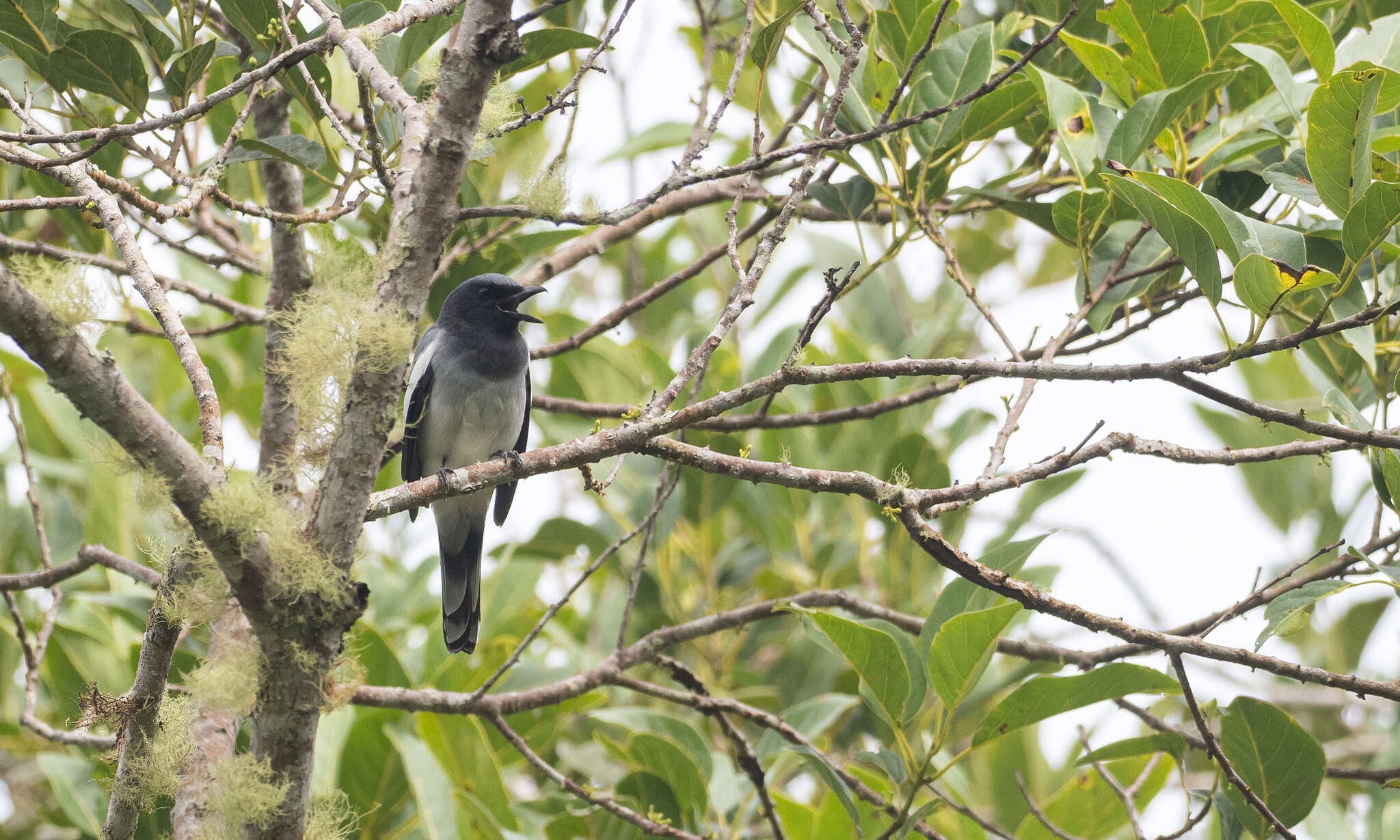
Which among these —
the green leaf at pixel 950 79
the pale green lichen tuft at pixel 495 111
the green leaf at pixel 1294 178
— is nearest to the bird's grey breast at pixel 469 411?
the pale green lichen tuft at pixel 495 111

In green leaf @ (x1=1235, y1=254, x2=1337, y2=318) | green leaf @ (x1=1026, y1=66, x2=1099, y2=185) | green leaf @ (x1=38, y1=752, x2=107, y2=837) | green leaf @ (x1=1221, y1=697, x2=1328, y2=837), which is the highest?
green leaf @ (x1=1026, y1=66, x2=1099, y2=185)

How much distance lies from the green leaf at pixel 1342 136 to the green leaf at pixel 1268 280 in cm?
34

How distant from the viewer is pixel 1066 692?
2887 millimetres

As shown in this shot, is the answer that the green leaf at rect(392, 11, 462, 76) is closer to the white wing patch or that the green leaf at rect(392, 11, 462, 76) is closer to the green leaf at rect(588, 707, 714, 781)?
the white wing patch

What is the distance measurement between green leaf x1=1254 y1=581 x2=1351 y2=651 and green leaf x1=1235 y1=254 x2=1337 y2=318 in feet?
2.28

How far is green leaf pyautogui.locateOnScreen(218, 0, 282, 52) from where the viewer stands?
313cm

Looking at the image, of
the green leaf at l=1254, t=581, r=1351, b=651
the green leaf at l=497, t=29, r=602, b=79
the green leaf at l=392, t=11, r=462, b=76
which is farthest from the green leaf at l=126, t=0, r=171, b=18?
the green leaf at l=1254, t=581, r=1351, b=651

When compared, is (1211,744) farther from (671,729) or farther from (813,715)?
(671,729)

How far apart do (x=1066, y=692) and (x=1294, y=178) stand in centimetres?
153

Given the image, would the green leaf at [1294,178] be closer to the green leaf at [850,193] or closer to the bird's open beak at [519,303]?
the green leaf at [850,193]

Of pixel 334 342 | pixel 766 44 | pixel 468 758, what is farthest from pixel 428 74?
pixel 468 758

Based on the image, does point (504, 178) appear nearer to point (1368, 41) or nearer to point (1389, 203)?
point (1368, 41)

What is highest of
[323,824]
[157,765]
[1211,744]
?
[157,765]

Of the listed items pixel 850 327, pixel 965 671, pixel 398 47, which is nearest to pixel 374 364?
pixel 398 47
